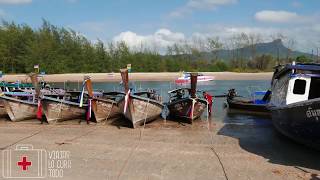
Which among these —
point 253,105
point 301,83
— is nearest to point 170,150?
point 301,83

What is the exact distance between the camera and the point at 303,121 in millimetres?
11891

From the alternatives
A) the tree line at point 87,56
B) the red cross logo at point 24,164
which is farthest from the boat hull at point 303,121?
the tree line at point 87,56

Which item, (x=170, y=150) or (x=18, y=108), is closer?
(x=170, y=150)

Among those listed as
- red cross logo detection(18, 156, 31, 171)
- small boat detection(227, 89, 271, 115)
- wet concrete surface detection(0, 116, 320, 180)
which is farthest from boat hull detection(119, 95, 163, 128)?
small boat detection(227, 89, 271, 115)

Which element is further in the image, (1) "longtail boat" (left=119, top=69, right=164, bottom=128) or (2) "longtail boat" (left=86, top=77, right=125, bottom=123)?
(2) "longtail boat" (left=86, top=77, right=125, bottom=123)

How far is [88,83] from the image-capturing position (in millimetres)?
19406

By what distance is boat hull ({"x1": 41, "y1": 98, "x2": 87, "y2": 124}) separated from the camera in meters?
20.0

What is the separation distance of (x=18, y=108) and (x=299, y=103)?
47.3 ft

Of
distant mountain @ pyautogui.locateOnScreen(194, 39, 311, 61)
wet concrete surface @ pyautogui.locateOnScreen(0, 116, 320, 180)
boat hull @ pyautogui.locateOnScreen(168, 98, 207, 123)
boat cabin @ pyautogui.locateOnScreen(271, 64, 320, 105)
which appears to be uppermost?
distant mountain @ pyautogui.locateOnScreen(194, 39, 311, 61)

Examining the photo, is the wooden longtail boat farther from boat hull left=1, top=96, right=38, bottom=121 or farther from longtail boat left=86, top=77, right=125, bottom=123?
boat hull left=1, top=96, right=38, bottom=121

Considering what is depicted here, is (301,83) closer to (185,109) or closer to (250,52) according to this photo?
(185,109)

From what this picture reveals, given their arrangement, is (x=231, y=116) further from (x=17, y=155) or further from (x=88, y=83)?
(x=17, y=155)

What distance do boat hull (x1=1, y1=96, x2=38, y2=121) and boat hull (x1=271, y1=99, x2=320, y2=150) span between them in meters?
12.8

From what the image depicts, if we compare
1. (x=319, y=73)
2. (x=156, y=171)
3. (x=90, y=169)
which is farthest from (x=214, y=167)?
(x=319, y=73)
